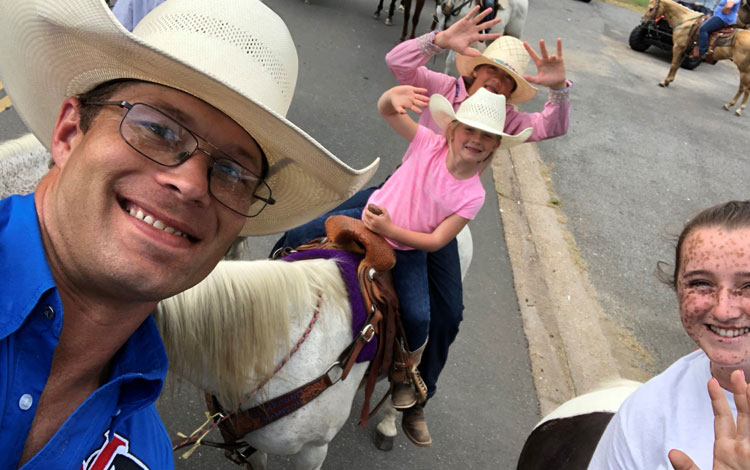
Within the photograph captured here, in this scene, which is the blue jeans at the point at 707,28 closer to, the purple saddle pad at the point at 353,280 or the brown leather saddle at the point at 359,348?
the brown leather saddle at the point at 359,348

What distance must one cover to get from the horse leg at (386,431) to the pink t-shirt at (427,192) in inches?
43.9

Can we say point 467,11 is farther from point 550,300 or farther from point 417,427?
point 417,427

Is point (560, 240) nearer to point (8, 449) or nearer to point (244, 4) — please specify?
point (244, 4)

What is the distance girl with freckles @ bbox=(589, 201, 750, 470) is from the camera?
1.35 m

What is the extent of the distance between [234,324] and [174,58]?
0.97 meters

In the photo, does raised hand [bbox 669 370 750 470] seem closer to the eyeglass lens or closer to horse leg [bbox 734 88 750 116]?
the eyeglass lens

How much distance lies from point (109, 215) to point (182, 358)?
0.79 m

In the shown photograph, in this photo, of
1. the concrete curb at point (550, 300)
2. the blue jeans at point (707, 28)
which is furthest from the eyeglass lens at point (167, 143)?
the blue jeans at point (707, 28)

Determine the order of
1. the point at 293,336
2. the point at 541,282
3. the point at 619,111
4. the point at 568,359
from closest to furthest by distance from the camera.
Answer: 1. the point at 293,336
2. the point at 568,359
3. the point at 541,282
4. the point at 619,111

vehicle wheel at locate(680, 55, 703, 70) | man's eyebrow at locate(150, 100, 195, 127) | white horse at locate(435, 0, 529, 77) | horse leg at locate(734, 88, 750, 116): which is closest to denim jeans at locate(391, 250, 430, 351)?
man's eyebrow at locate(150, 100, 195, 127)

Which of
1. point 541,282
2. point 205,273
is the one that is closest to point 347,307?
point 205,273

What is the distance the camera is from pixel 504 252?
17.0ft

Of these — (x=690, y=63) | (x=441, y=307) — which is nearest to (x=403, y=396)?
(x=441, y=307)

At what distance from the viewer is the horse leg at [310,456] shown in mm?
2355
